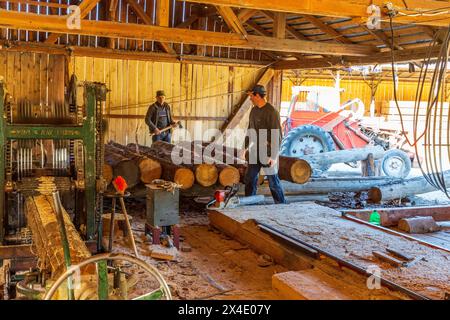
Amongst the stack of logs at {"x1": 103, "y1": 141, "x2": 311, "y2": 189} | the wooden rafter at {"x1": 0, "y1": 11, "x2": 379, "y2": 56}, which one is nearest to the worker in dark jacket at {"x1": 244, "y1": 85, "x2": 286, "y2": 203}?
the stack of logs at {"x1": 103, "y1": 141, "x2": 311, "y2": 189}

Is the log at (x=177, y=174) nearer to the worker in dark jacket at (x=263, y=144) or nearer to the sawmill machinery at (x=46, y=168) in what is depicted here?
the worker in dark jacket at (x=263, y=144)

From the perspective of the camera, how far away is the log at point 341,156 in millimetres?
12125

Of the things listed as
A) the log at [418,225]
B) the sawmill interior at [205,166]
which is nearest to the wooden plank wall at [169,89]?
the sawmill interior at [205,166]

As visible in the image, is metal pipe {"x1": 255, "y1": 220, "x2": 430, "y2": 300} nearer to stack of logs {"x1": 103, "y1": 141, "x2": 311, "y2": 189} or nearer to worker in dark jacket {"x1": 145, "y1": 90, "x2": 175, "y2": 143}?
stack of logs {"x1": 103, "y1": 141, "x2": 311, "y2": 189}

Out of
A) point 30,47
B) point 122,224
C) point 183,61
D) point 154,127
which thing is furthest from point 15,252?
point 183,61

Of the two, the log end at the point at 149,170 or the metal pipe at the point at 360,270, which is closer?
the metal pipe at the point at 360,270

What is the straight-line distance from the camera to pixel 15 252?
16.6 ft

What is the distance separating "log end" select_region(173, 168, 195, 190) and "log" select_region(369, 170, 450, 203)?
3.65 metres

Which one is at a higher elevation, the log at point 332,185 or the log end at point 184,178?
the log end at point 184,178

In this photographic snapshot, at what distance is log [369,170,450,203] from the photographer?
990cm

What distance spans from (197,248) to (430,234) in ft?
10.8

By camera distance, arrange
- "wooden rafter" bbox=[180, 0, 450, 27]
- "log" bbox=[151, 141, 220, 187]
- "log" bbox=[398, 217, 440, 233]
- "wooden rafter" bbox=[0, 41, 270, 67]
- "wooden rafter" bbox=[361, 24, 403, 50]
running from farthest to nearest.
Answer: "wooden rafter" bbox=[0, 41, 270, 67]
"wooden rafter" bbox=[361, 24, 403, 50]
"log" bbox=[151, 141, 220, 187]
"log" bbox=[398, 217, 440, 233]
"wooden rafter" bbox=[180, 0, 450, 27]

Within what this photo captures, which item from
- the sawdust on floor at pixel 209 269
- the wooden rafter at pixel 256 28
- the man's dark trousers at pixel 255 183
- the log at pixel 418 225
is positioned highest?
the wooden rafter at pixel 256 28

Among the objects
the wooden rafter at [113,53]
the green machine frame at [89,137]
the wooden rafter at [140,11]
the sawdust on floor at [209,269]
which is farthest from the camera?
the wooden rafter at [140,11]
